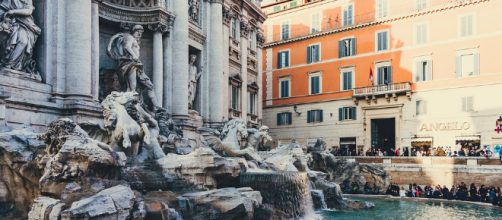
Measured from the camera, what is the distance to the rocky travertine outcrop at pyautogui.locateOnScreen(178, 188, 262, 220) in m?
11.4

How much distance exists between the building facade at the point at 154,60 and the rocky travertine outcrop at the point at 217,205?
549 cm

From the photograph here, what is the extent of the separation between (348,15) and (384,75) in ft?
18.4

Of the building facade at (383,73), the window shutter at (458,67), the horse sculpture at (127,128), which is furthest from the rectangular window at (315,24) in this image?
the horse sculpture at (127,128)

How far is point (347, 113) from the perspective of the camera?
124 ft

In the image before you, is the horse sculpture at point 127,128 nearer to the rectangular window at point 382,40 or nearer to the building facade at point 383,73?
the building facade at point 383,73

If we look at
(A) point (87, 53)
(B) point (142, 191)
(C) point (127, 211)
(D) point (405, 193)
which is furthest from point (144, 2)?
(D) point (405, 193)

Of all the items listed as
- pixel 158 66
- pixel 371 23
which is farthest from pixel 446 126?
pixel 158 66

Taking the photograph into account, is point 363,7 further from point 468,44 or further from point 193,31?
point 193,31

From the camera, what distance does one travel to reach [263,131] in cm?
2034

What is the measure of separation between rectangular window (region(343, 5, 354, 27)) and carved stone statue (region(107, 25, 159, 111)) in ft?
72.1

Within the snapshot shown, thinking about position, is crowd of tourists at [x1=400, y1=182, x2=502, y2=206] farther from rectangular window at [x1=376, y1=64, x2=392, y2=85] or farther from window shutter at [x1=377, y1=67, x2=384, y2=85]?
window shutter at [x1=377, y1=67, x2=384, y2=85]

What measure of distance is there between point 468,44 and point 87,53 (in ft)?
81.1

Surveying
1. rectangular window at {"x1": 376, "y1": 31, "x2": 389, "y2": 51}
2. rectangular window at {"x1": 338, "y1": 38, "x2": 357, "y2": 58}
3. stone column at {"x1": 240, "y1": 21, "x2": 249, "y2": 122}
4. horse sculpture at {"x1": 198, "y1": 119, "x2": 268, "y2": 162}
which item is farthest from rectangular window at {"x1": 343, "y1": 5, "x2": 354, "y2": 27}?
horse sculpture at {"x1": 198, "y1": 119, "x2": 268, "y2": 162}

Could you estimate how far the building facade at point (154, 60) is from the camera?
15.8m
